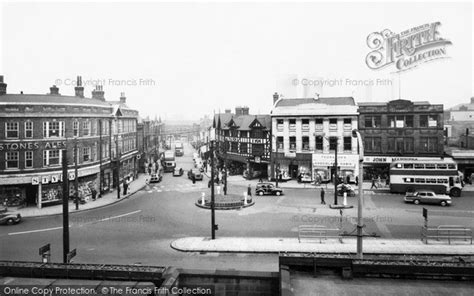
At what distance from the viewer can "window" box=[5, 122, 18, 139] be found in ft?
107

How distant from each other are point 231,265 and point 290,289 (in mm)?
8443

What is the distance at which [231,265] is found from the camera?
61.2 ft

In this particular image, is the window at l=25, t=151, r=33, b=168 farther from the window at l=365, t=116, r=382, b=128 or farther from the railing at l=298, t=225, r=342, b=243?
the window at l=365, t=116, r=382, b=128

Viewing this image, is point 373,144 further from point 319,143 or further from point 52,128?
point 52,128

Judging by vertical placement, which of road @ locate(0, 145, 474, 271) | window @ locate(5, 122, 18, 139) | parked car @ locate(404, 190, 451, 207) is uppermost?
window @ locate(5, 122, 18, 139)

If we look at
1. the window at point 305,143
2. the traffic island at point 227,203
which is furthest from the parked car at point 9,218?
the window at point 305,143

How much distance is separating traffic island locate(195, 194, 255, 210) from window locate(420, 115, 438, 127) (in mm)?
26431

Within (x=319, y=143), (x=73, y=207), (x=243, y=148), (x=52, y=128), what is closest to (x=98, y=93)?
(x=52, y=128)

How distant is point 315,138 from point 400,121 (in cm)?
1096

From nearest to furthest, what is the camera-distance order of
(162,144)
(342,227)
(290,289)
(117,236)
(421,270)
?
(290,289), (421,270), (117,236), (342,227), (162,144)

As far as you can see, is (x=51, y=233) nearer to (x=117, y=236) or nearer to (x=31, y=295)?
(x=117, y=236)

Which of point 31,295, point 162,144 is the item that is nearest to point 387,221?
point 31,295

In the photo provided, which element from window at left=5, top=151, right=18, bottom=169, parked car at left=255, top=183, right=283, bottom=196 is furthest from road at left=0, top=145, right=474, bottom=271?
window at left=5, top=151, right=18, bottom=169

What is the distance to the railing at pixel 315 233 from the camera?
2244 cm
